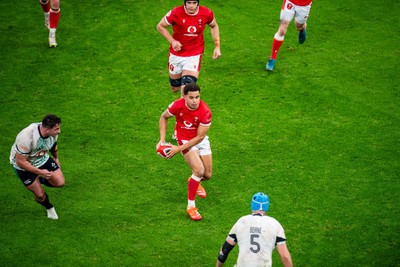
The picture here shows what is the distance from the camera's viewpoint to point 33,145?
321 inches

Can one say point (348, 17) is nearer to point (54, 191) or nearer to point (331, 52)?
point (331, 52)

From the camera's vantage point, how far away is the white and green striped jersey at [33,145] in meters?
8.12

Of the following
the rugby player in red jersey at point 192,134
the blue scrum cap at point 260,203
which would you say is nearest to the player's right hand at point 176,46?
the rugby player in red jersey at point 192,134

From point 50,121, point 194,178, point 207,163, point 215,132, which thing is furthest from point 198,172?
point 215,132

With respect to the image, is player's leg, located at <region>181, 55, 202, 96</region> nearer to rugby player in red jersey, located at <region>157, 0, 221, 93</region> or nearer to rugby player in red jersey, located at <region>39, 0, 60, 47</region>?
rugby player in red jersey, located at <region>157, 0, 221, 93</region>

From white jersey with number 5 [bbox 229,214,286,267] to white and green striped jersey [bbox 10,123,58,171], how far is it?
3365 mm

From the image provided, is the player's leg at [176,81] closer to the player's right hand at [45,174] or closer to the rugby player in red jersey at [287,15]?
the rugby player in red jersey at [287,15]

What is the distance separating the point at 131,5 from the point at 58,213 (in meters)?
8.37

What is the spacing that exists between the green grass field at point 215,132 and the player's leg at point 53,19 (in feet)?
0.81

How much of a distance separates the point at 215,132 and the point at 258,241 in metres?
4.71

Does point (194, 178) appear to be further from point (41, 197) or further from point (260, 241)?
point (260, 241)

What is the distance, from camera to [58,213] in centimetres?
889

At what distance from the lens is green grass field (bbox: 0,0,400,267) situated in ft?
27.4

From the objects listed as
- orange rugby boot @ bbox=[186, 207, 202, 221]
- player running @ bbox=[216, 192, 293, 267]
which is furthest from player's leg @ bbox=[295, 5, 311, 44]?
player running @ bbox=[216, 192, 293, 267]
